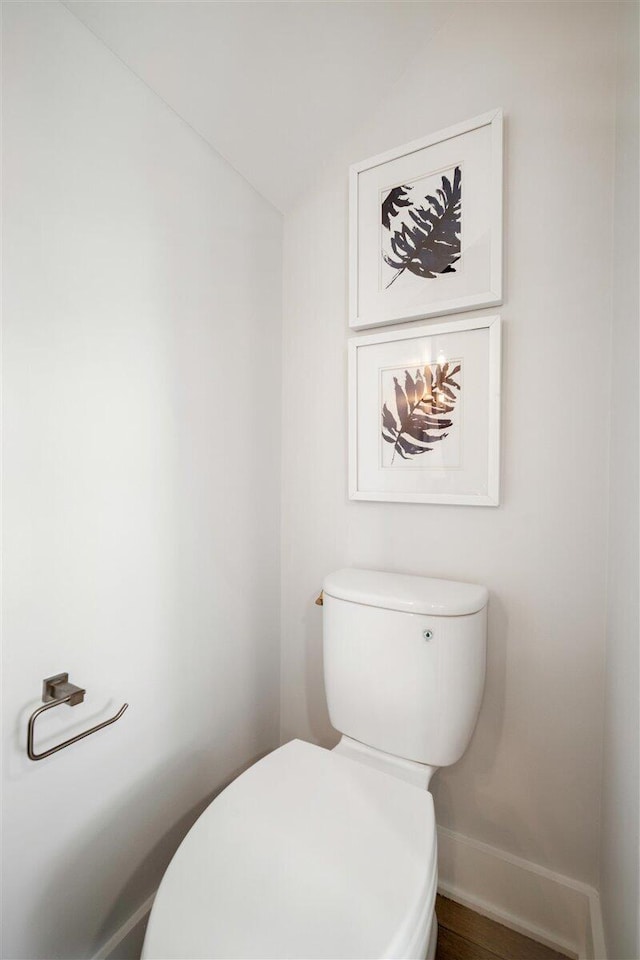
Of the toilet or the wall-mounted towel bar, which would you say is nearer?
the toilet

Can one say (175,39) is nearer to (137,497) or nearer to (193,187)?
(193,187)

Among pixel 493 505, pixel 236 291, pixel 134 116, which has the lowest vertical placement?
pixel 493 505

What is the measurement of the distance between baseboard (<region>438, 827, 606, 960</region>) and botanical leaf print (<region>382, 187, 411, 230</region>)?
1.71 meters

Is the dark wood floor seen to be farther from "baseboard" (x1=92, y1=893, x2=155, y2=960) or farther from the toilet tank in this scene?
"baseboard" (x1=92, y1=893, x2=155, y2=960)

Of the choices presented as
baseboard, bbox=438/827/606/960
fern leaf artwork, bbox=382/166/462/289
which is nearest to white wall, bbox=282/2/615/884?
baseboard, bbox=438/827/606/960

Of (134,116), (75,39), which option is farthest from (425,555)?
(75,39)

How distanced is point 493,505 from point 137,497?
2.81 feet

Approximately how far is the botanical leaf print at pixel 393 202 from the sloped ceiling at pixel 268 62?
0.88 feet

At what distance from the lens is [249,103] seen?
1.13 m

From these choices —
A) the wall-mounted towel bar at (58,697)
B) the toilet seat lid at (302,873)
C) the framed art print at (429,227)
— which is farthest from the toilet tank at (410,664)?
the framed art print at (429,227)

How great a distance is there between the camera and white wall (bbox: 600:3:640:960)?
28.8 inches

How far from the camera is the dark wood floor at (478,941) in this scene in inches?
40.8

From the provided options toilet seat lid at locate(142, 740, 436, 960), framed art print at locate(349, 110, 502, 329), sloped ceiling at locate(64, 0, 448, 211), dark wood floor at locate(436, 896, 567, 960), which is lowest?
dark wood floor at locate(436, 896, 567, 960)

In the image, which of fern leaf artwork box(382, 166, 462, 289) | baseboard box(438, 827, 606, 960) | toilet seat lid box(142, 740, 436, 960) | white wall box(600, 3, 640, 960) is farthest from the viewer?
fern leaf artwork box(382, 166, 462, 289)
